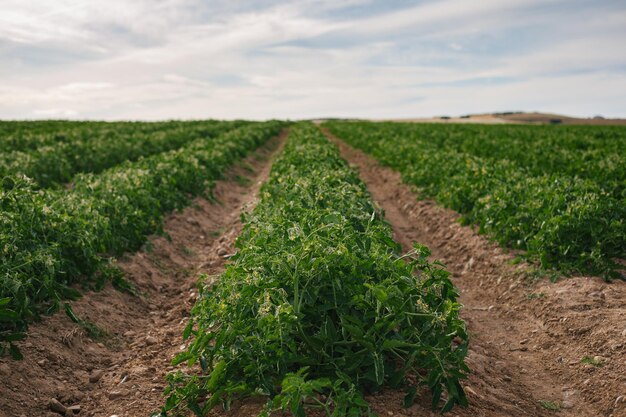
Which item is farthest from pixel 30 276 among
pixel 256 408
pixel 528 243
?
pixel 528 243

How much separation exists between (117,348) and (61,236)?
1543 mm

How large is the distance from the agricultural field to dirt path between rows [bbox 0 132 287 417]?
0.07 feet

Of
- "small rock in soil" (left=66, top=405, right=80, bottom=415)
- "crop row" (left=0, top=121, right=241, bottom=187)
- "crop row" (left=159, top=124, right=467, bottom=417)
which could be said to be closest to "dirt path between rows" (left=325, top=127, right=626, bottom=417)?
"crop row" (left=159, top=124, right=467, bottom=417)

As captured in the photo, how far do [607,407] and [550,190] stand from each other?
15.3 feet

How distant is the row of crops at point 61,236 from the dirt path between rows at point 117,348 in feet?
0.78

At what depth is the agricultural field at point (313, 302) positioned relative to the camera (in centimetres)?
407

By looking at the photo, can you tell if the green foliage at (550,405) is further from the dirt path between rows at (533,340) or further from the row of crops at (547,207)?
the row of crops at (547,207)

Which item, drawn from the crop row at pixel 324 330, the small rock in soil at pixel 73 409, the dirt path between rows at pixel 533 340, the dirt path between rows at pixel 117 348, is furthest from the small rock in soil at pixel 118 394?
the dirt path between rows at pixel 533 340

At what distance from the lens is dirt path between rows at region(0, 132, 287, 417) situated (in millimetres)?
4836

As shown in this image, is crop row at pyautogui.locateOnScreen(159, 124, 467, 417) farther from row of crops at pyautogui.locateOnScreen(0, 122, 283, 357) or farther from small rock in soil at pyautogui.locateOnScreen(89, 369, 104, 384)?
row of crops at pyautogui.locateOnScreen(0, 122, 283, 357)

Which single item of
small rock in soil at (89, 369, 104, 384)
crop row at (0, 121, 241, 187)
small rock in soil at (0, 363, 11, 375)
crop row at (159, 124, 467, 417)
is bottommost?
small rock in soil at (89, 369, 104, 384)

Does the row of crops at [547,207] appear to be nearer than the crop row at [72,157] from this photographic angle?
Yes

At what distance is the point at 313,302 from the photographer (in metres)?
4.09

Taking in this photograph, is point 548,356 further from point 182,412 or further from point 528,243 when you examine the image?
point 182,412
